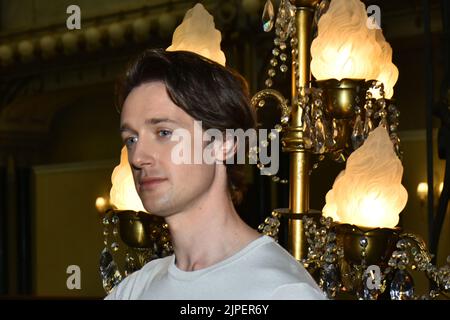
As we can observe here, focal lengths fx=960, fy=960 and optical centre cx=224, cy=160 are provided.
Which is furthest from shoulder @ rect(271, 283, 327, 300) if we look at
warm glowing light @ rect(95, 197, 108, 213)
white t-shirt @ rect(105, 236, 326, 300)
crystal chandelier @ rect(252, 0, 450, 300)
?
warm glowing light @ rect(95, 197, 108, 213)

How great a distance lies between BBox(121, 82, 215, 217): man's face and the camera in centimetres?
156

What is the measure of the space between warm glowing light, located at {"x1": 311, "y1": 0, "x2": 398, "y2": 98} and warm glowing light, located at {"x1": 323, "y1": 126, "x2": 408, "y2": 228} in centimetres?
20

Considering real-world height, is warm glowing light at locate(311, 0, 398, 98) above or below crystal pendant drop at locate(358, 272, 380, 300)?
above

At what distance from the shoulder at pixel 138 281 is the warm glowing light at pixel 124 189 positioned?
0.56 m

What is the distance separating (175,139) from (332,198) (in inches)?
30.6

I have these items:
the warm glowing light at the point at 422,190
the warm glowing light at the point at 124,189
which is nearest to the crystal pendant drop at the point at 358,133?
the warm glowing light at the point at 124,189

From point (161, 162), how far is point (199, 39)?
76 centimetres

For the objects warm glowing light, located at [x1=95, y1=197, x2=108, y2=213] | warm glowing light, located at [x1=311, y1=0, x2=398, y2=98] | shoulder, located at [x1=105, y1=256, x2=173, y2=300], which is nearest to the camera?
shoulder, located at [x1=105, y1=256, x2=173, y2=300]

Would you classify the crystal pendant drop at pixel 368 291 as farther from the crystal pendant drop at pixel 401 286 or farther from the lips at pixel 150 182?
the lips at pixel 150 182

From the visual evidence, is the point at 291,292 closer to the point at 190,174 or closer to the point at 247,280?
the point at 247,280

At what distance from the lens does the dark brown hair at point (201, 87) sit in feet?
5.15

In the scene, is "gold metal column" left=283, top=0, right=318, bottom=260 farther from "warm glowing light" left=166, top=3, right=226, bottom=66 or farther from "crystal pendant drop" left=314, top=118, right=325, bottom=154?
"warm glowing light" left=166, top=3, right=226, bottom=66
